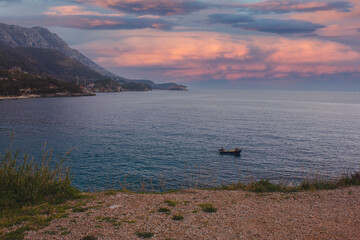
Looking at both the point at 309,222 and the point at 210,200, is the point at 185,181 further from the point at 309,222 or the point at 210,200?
the point at 309,222

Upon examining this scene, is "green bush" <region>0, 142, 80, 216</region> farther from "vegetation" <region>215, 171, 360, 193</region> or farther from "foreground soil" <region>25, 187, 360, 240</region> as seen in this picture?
"vegetation" <region>215, 171, 360, 193</region>

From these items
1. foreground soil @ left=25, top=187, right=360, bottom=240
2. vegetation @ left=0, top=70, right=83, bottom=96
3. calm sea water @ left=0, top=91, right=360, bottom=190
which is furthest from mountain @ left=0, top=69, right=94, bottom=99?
foreground soil @ left=25, top=187, right=360, bottom=240

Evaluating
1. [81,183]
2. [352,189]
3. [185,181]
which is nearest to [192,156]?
[185,181]

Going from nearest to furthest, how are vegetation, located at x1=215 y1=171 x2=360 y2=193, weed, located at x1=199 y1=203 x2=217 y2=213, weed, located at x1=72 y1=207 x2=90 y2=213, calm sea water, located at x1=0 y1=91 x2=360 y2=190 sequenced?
weed, located at x1=72 y1=207 x2=90 y2=213 → weed, located at x1=199 y1=203 x2=217 y2=213 → vegetation, located at x1=215 y1=171 x2=360 y2=193 → calm sea water, located at x1=0 y1=91 x2=360 y2=190

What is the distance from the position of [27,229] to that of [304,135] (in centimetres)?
6076

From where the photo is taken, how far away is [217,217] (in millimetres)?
10844

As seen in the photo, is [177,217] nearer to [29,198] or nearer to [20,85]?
[29,198]

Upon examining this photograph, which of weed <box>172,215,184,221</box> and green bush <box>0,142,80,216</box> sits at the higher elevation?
green bush <box>0,142,80,216</box>

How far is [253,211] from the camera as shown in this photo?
38.2 ft

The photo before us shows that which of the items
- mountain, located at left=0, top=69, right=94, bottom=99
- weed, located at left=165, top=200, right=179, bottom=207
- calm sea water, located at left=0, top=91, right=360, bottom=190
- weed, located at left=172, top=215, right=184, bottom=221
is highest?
mountain, located at left=0, top=69, right=94, bottom=99

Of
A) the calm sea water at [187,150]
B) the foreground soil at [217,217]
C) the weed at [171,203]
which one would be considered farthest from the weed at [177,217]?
the calm sea water at [187,150]

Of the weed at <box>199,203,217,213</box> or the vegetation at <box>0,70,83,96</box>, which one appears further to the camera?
the vegetation at <box>0,70,83,96</box>

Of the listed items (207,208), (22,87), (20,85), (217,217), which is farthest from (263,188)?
(20,85)

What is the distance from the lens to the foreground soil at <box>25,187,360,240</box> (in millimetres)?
9258
